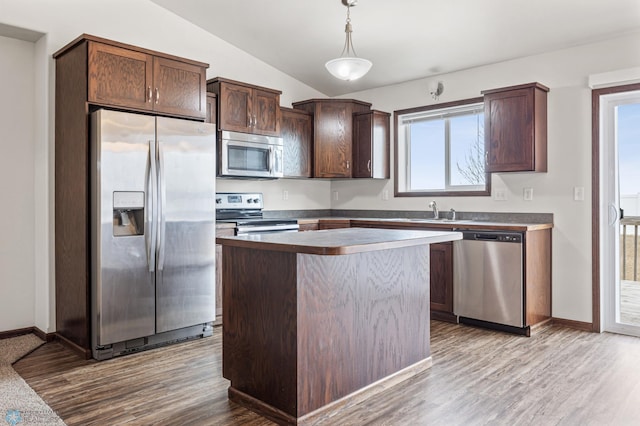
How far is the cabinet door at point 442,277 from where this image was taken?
13.8ft

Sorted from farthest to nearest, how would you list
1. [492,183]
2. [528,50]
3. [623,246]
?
[492,183] → [528,50] → [623,246]

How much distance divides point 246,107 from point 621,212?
3.40 meters

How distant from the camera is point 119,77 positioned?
334 centimetres

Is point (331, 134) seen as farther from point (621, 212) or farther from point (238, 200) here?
point (621, 212)

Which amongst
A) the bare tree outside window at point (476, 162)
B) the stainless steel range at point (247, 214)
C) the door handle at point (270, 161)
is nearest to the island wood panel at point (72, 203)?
the stainless steel range at point (247, 214)

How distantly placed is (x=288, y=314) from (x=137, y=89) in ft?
7.17

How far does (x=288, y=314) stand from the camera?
2219mm

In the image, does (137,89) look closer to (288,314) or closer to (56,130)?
(56,130)

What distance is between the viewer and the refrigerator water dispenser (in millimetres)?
3236

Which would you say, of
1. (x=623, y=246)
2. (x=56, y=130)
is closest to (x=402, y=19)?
(x=623, y=246)

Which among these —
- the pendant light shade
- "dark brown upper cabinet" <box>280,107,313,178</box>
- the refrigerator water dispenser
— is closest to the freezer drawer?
the pendant light shade

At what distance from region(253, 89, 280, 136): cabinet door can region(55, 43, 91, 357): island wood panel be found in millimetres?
1641

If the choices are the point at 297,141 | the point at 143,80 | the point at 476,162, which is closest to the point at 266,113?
the point at 297,141

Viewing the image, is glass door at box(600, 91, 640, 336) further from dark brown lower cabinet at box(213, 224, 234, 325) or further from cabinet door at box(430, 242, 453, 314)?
dark brown lower cabinet at box(213, 224, 234, 325)
